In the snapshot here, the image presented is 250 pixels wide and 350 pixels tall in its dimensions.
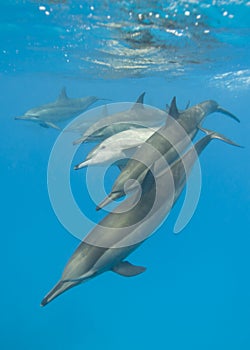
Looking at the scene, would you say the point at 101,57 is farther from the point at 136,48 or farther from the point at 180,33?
the point at 180,33

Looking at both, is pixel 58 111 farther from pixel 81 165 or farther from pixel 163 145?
pixel 163 145

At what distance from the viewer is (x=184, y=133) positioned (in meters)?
5.25

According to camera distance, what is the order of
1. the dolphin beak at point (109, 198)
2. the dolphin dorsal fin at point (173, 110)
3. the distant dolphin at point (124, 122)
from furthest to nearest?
the distant dolphin at point (124, 122) < the dolphin dorsal fin at point (173, 110) < the dolphin beak at point (109, 198)

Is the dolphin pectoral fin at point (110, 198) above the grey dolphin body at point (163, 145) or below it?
below

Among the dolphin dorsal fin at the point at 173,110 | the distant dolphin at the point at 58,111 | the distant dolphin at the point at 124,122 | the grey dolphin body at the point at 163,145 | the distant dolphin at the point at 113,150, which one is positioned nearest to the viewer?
the grey dolphin body at the point at 163,145

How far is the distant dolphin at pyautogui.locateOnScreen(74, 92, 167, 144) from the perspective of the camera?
6.98 meters

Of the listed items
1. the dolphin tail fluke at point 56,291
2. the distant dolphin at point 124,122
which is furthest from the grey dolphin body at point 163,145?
the distant dolphin at point 124,122

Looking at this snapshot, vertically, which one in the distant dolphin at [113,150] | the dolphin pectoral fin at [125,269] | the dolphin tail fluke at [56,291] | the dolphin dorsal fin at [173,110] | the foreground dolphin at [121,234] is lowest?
the dolphin tail fluke at [56,291]

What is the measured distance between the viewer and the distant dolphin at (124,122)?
6984 mm

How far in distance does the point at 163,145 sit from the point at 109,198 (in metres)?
1.05

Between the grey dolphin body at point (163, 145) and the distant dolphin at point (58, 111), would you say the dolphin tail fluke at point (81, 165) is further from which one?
the distant dolphin at point (58, 111)

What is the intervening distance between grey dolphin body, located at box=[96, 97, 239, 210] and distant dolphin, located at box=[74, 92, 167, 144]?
164 cm

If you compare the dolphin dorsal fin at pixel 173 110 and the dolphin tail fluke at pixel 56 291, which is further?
the dolphin dorsal fin at pixel 173 110

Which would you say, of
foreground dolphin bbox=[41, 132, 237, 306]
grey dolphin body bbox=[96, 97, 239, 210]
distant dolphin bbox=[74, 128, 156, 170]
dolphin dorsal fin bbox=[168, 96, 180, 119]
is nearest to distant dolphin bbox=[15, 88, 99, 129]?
distant dolphin bbox=[74, 128, 156, 170]
